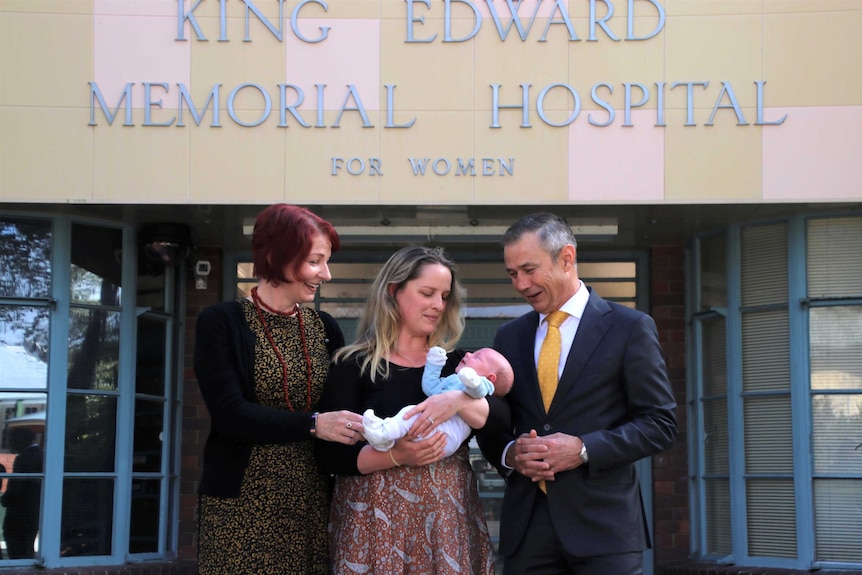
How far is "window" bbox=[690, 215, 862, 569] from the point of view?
22.3 feet

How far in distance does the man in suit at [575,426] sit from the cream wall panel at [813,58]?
3.16 m

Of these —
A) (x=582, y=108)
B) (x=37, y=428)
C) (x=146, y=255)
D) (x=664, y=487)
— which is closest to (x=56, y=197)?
(x=146, y=255)

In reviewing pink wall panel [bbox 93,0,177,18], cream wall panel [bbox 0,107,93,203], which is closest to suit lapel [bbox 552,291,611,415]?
cream wall panel [bbox 0,107,93,203]

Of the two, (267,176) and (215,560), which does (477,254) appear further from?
(215,560)

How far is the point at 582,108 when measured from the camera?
6.68 metres

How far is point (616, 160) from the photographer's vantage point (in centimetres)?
668

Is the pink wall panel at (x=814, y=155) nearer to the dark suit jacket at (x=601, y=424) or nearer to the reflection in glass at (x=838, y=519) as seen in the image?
the reflection in glass at (x=838, y=519)

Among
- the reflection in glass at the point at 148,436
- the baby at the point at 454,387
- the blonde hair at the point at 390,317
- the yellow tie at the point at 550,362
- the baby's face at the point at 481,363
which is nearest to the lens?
the baby at the point at 454,387

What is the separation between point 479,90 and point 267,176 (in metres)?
1.31

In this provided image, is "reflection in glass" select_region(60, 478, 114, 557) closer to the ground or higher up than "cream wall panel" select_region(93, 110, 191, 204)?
closer to the ground

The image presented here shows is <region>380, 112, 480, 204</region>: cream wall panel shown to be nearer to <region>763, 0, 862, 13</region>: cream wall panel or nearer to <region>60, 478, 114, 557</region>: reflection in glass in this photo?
<region>763, 0, 862, 13</region>: cream wall panel

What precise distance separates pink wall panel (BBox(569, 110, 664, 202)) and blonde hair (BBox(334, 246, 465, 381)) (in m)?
2.70

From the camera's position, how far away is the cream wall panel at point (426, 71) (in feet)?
21.9

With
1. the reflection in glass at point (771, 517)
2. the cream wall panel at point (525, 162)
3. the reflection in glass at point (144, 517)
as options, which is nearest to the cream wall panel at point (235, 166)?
the cream wall panel at point (525, 162)
